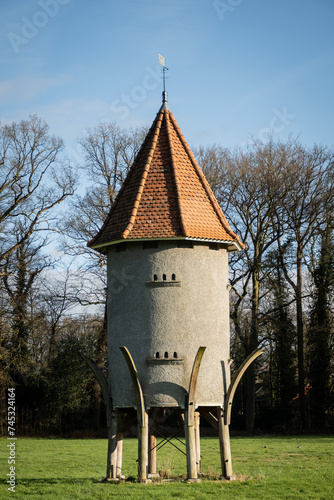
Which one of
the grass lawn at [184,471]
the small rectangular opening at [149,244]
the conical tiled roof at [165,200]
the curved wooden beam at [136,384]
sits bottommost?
the grass lawn at [184,471]

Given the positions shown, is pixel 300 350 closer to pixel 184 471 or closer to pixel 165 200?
pixel 184 471

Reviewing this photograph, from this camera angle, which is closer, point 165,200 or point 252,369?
point 165,200

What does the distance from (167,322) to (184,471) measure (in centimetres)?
492

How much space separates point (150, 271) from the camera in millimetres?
14984

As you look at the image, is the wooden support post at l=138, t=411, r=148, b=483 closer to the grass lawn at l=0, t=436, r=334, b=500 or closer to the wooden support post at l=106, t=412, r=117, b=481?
the grass lawn at l=0, t=436, r=334, b=500

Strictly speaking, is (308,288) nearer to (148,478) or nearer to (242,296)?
(242,296)

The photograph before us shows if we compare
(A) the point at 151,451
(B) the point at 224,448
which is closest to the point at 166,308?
(B) the point at 224,448

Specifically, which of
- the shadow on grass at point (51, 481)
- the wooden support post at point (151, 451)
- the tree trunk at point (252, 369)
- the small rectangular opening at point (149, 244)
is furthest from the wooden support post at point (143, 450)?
the tree trunk at point (252, 369)

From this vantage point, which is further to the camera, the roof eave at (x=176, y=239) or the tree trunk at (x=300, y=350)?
the tree trunk at (x=300, y=350)

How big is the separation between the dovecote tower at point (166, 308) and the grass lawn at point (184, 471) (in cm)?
91

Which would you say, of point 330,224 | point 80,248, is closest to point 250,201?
point 330,224

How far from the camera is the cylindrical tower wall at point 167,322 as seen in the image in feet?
47.9

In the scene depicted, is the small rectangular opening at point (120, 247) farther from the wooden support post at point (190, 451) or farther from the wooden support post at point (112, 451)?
the wooden support post at point (190, 451)

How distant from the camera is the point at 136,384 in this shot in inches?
567
